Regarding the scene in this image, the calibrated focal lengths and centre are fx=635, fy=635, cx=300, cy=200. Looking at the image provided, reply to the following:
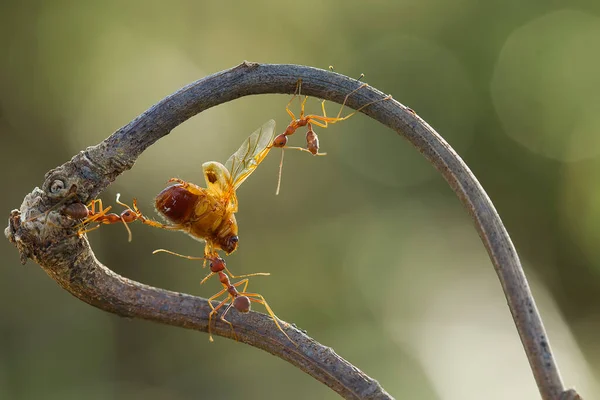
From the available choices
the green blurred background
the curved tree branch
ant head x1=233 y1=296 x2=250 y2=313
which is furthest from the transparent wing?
the green blurred background

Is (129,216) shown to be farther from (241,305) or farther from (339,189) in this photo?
(339,189)

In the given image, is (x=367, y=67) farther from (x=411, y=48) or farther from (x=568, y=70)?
(x=568, y=70)

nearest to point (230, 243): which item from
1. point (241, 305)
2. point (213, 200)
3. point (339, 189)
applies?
point (213, 200)

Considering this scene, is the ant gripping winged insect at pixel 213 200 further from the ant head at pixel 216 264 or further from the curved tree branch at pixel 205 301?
the curved tree branch at pixel 205 301

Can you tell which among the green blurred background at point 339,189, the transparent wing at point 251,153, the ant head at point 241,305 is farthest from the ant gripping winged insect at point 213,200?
the green blurred background at point 339,189

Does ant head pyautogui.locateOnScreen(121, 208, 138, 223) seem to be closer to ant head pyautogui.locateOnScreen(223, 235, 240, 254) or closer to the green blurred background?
ant head pyautogui.locateOnScreen(223, 235, 240, 254)

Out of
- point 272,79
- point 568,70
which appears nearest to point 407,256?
point 568,70
